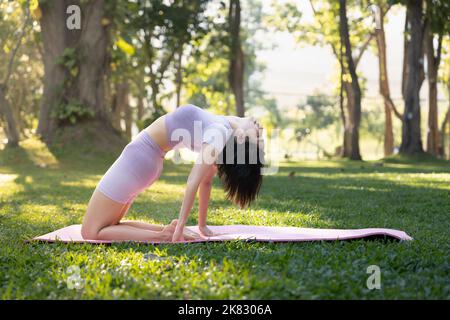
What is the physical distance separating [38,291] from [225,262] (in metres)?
1.04

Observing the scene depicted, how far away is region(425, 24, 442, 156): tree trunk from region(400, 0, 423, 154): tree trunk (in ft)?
8.12

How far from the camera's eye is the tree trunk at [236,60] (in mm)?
21891

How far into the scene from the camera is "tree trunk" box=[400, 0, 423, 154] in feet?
63.3

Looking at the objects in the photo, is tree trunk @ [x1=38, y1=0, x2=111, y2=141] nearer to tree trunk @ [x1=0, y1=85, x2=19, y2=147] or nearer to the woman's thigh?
tree trunk @ [x1=0, y1=85, x2=19, y2=147]

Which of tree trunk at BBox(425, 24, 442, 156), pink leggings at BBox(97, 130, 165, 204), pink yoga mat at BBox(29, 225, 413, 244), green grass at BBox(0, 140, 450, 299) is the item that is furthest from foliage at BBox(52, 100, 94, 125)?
tree trunk at BBox(425, 24, 442, 156)

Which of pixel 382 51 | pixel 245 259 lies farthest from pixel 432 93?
pixel 245 259

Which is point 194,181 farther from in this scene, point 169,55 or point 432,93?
point 432,93

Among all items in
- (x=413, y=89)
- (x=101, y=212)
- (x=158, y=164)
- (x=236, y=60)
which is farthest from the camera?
(x=236, y=60)

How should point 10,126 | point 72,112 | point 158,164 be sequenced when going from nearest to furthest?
point 158,164 < point 72,112 < point 10,126

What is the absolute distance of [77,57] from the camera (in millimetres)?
14875

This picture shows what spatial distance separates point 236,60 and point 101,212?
18.0 metres

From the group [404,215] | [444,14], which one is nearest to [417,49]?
[444,14]

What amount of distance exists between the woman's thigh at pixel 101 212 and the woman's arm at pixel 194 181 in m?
0.56

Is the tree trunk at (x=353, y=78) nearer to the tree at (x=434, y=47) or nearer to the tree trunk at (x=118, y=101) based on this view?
the tree at (x=434, y=47)
